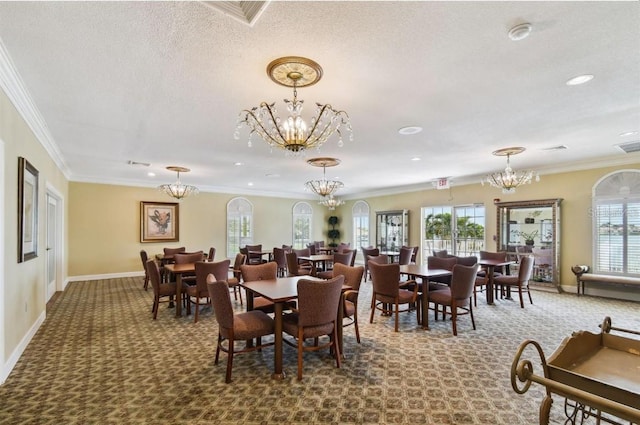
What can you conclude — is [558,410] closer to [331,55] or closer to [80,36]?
[331,55]

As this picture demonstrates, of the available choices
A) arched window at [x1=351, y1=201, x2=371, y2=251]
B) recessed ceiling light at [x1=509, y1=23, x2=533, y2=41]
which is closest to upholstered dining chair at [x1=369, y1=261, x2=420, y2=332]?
recessed ceiling light at [x1=509, y1=23, x2=533, y2=41]

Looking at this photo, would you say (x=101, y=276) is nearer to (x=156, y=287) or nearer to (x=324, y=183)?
(x=156, y=287)

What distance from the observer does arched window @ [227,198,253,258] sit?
11102 mm

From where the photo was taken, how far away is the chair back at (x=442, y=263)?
5582 mm

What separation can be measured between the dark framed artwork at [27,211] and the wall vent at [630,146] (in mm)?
8421

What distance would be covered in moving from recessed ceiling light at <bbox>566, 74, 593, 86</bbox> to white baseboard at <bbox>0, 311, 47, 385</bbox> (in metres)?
5.95

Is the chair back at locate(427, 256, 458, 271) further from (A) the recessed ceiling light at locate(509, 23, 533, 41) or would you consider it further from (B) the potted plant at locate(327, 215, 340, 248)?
(B) the potted plant at locate(327, 215, 340, 248)

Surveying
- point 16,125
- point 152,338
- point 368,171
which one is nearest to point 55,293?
point 152,338

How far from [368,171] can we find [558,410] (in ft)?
19.4

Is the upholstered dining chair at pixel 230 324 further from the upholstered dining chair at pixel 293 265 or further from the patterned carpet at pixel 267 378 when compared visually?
the upholstered dining chair at pixel 293 265

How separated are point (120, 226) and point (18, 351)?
6.13m

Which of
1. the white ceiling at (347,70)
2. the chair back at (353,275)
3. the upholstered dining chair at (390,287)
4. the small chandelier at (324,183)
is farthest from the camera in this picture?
the small chandelier at (324,183)

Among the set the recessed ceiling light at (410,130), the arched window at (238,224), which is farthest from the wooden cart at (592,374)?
the arched window at (238,224)

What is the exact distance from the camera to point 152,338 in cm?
425
